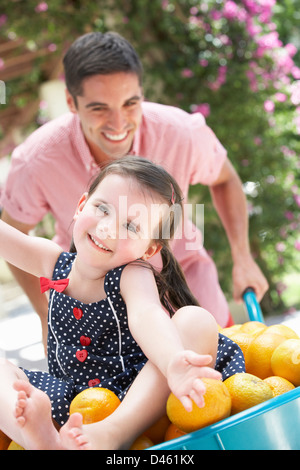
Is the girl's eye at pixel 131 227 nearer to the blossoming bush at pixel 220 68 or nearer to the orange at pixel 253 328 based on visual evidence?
the orange at pixel 253 328

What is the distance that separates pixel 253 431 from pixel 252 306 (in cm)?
94

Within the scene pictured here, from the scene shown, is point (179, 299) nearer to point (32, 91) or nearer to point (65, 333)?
point (65, 333)

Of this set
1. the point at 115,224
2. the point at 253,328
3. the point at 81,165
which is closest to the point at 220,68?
the point at 81,165

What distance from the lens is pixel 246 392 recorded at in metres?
1.01

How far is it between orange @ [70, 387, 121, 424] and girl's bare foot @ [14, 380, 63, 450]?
105 mm

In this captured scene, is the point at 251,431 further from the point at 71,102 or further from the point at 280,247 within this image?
the point at 280,247

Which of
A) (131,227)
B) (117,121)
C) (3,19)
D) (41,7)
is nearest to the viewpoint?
(131,227)

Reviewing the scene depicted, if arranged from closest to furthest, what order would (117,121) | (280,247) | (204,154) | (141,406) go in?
(141,406) < (117,121) < (204,154) < (280,247)

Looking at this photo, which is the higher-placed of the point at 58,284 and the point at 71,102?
the point at 71,102

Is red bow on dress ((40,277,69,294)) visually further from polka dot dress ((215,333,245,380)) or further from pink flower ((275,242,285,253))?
pink flower ((275,242,285,253))

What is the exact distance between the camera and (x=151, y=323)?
1.03 metres

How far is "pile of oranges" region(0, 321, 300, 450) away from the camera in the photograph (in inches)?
36.9

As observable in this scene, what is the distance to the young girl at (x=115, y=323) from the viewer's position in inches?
36.2

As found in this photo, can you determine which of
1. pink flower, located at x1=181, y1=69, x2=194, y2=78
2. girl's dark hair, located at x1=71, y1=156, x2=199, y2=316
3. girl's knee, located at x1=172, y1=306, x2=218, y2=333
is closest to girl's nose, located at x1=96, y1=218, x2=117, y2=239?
girl's dark hair, located at x1=71, y1=156, x2=199, y2=316
